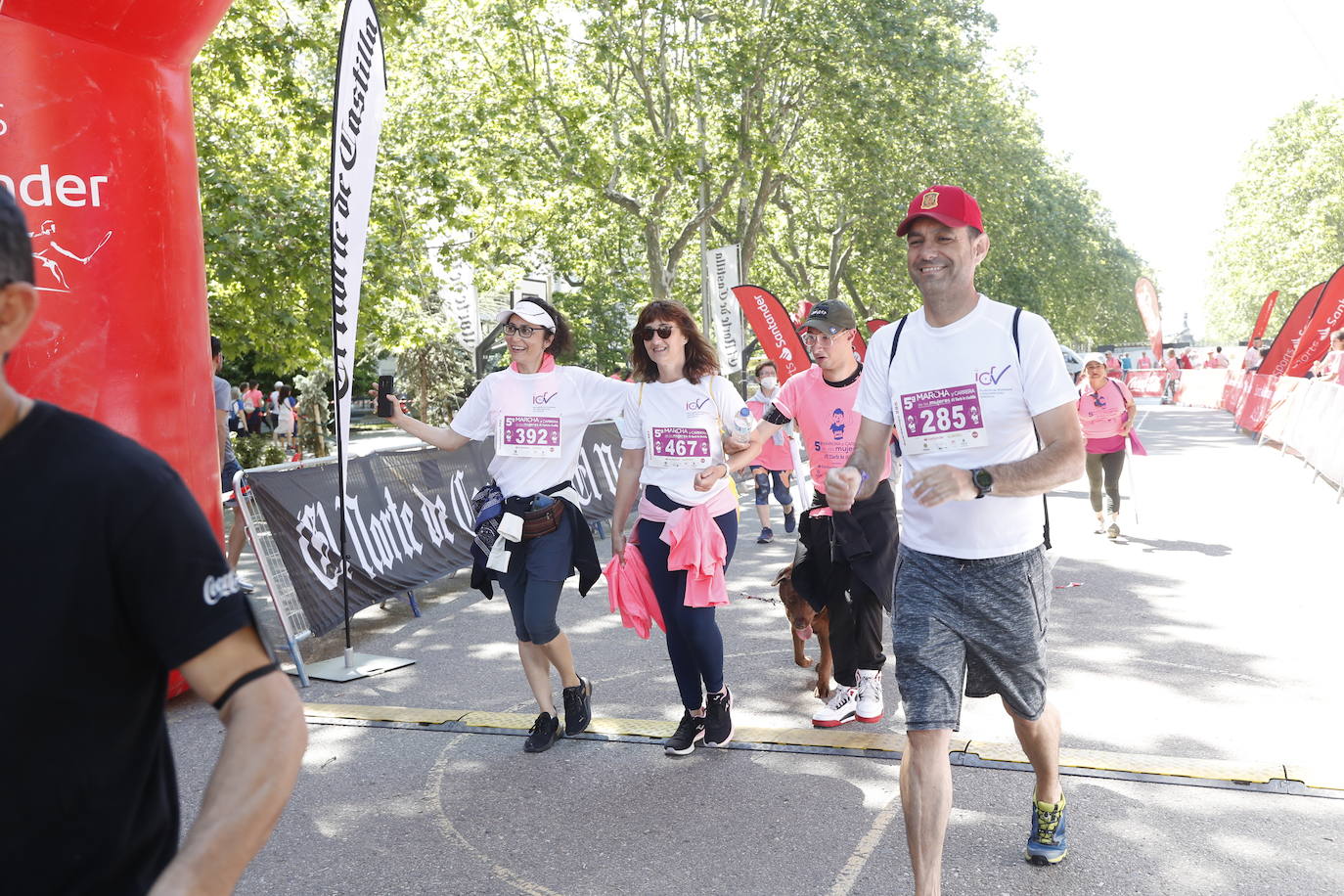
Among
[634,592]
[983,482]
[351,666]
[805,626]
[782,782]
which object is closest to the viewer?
[983,482]

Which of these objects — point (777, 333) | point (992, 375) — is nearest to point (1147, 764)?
point (992, 375)

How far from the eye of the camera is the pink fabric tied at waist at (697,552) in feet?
16.5

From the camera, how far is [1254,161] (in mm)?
61969

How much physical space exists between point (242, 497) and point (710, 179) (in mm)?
16312

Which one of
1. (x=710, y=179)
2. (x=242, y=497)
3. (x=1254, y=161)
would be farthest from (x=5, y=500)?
(x=1254, y=161)

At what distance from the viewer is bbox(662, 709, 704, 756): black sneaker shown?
5133mm

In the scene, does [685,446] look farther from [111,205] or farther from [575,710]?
[111,205]

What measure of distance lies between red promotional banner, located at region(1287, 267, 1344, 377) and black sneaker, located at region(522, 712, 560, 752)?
806 inches

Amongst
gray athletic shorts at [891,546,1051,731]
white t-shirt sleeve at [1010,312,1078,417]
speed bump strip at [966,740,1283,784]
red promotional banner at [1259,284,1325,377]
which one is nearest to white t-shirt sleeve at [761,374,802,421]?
speed bump strip at [966,740,1283,784]

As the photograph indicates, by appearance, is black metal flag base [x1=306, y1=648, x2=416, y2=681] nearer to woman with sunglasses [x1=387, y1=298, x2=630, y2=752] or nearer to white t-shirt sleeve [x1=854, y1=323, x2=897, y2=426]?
woman with sunglasses [x1=387, y1=298, x2=630, y2=752]

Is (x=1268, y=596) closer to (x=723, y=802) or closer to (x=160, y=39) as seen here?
(x=723, y=802)

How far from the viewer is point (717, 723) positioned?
5.22 meters

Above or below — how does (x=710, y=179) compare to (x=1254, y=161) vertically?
below

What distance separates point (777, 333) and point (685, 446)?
12228mm
